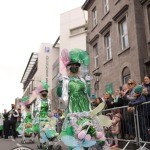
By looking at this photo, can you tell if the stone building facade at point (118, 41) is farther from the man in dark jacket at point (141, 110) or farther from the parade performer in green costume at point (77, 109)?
the parade performer in green costume at point (77, 109)

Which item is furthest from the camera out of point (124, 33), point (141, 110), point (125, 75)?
point (124, 33)

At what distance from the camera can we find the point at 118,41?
16.2 metres

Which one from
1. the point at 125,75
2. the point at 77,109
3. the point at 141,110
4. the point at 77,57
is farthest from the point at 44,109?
the point at 125,75

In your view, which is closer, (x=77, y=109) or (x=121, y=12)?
(x=77, y=109)

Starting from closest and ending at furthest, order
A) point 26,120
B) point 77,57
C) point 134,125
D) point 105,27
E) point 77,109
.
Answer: point 77,109
point 77,57
point 134,125
point 26,120
point 105,27

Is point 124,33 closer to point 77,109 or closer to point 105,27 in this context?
point 105,27

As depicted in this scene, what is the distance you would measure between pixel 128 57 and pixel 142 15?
2.33m

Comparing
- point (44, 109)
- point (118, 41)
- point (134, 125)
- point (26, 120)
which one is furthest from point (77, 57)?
point (118, 41)

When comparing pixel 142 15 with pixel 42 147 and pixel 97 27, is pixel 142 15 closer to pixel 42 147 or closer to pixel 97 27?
pixel 97 27

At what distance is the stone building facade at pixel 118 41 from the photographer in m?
14.0

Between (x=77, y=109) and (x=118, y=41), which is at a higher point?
(x=118, y=41)

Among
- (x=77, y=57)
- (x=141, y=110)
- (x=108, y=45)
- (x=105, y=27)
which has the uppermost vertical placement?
(x=105, y=27)

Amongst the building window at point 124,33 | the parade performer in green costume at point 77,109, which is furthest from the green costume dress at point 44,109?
the building window at point 124,33

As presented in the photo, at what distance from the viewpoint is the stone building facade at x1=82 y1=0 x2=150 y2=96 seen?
46.1 ft
